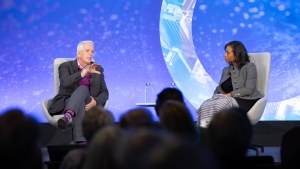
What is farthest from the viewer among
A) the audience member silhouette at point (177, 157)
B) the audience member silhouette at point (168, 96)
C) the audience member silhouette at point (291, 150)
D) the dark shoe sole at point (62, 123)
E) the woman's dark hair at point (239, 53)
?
the woman's dark hair at point (239, 53)

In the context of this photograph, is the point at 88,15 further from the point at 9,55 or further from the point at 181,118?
the point at 181,118

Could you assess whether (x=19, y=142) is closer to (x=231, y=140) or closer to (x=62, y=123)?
(x=231, y=140)


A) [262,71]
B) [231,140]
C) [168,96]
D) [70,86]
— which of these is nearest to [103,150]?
[231,140]

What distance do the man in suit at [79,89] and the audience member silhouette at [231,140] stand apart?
304 centimetres

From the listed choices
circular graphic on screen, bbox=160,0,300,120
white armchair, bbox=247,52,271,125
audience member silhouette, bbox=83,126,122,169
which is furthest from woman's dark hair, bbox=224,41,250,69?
audience member silhouette, bbox=83,126,122,169

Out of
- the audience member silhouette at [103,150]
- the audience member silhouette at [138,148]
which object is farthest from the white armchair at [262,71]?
the audience member silhouette at [138,148]

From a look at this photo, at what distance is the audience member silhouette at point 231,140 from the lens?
1.36 m

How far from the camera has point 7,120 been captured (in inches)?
50.4

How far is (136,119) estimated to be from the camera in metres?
1.70

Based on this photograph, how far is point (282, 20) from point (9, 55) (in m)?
3.49

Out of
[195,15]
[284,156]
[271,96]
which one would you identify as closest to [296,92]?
[271,96]

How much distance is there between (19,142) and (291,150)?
1.16 m

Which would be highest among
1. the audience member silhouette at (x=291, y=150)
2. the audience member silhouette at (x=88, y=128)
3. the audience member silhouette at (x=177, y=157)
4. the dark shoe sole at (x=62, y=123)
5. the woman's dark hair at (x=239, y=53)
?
the woman's dark hair at (x=239, y=53)

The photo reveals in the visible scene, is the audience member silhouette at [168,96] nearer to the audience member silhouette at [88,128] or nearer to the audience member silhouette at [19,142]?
the audience member silhouette at [88,128]
